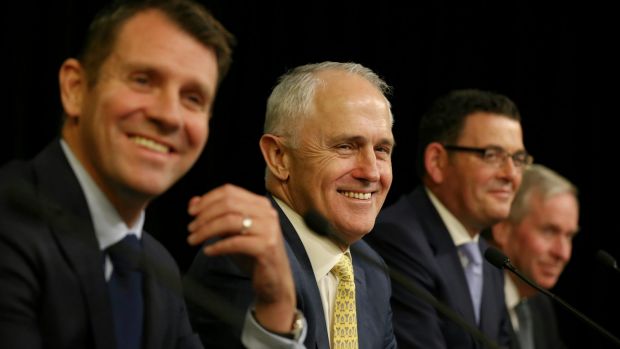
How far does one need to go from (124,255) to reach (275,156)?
101cm

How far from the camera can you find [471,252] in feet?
11.3

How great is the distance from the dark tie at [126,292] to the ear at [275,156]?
92cm

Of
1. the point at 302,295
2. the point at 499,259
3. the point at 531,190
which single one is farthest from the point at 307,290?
the point at 531,190

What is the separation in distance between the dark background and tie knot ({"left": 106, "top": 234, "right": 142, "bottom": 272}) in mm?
1667

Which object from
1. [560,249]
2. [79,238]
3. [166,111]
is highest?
[166,111]

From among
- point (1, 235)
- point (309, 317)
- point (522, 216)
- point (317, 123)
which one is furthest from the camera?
point (522, 216)

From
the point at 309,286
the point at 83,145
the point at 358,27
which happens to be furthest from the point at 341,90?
the point at 358,27

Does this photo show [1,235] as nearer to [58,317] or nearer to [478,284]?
[58,317]

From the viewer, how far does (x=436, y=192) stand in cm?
366

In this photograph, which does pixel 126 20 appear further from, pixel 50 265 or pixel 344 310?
pixel 344 310

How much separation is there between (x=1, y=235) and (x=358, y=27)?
3.14 meters

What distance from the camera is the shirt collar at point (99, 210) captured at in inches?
64.9

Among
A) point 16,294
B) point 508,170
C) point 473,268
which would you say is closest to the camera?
point 16,294

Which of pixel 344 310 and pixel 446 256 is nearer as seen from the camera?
pixel 344 310
